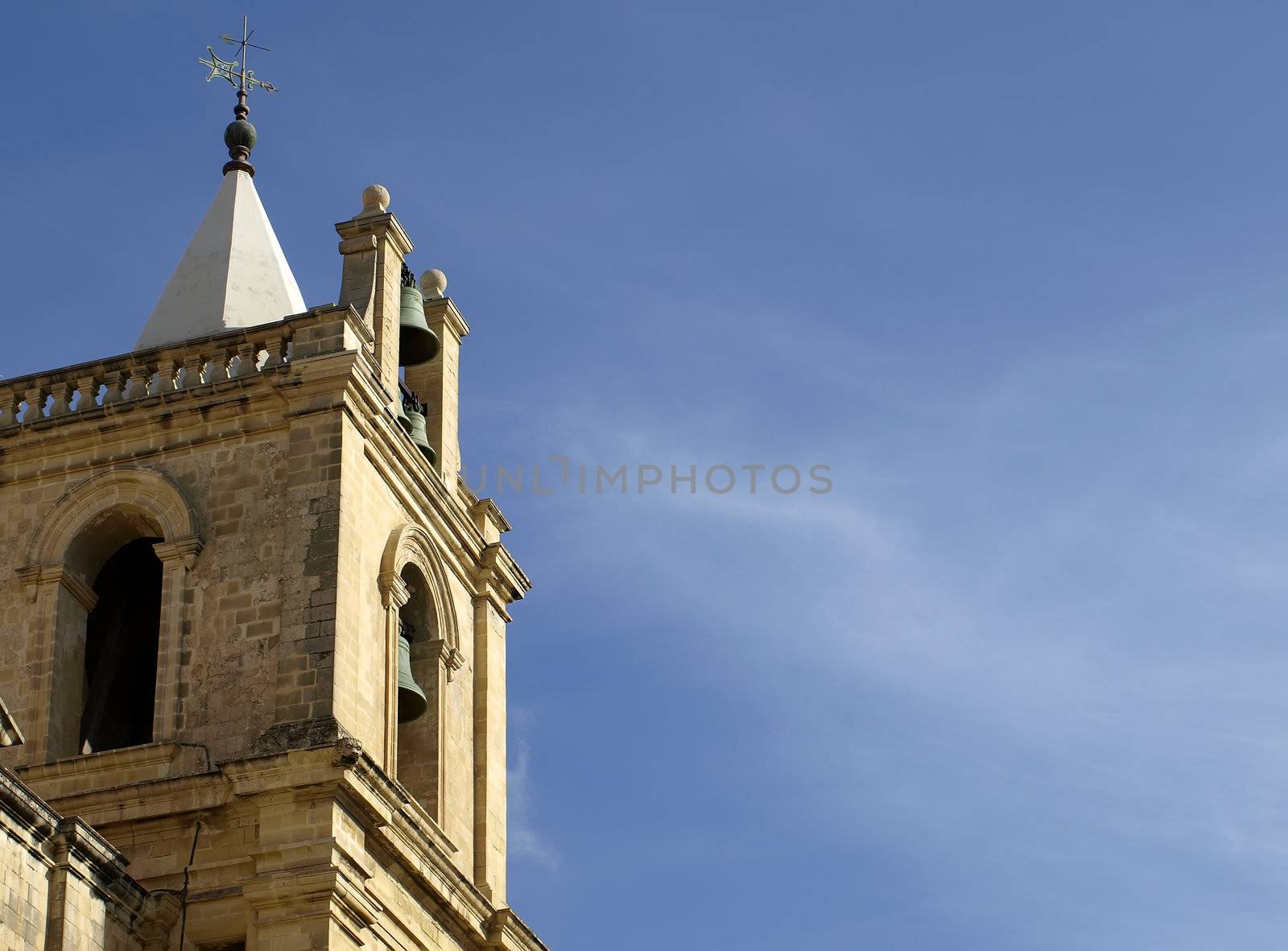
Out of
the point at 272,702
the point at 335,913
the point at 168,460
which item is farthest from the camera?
the point at 168,460

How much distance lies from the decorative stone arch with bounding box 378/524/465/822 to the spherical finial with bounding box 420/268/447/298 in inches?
138

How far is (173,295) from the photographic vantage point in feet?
80.2

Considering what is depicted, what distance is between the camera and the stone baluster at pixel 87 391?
74.8 ft

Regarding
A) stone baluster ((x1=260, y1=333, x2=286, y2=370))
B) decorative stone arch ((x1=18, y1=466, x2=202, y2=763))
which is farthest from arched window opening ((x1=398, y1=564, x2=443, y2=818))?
stone baluster ((x1=260, y1=333, x2=286, y2=370))

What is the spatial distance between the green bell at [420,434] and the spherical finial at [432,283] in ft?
5.64

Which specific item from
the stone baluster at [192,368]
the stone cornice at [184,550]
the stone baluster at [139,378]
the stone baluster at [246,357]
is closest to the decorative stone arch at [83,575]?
the stone cornice at [184,550]

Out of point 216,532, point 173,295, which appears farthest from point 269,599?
point 173,295

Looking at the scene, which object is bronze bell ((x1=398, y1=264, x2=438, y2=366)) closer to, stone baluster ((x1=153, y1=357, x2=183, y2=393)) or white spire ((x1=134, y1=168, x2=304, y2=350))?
white spire ((x1=134, y1=168, x2=304, y2=350))

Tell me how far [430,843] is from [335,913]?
5.75ft

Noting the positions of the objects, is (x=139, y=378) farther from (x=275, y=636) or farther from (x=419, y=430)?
(x=275, y=636)

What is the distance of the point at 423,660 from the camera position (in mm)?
23172

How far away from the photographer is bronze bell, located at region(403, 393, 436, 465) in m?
24.1

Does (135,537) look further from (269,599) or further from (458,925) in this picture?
(458,925)

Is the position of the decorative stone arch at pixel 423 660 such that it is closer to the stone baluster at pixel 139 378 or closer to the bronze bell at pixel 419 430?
the bronze bell at pixel 419 430
